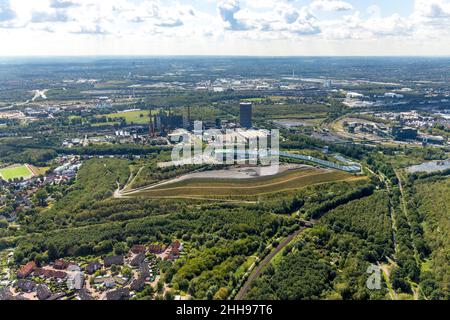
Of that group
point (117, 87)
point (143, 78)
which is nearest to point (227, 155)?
point (117, 87)

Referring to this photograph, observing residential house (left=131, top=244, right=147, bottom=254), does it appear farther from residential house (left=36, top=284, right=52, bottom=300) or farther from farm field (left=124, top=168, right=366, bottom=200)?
farm field (left=124, top=168, right=366, bottom=200)

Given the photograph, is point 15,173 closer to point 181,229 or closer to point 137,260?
point 181,229

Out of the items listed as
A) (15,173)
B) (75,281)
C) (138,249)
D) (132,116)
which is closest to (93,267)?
(75,281)

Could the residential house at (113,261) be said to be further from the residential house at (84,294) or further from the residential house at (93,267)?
the residential house at (84,294)

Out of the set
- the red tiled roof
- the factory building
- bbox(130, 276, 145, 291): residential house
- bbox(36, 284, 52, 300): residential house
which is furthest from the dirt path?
the factory building

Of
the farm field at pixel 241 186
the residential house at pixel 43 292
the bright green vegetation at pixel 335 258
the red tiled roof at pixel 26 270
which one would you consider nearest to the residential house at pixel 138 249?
the residential house at pixel 43 292
